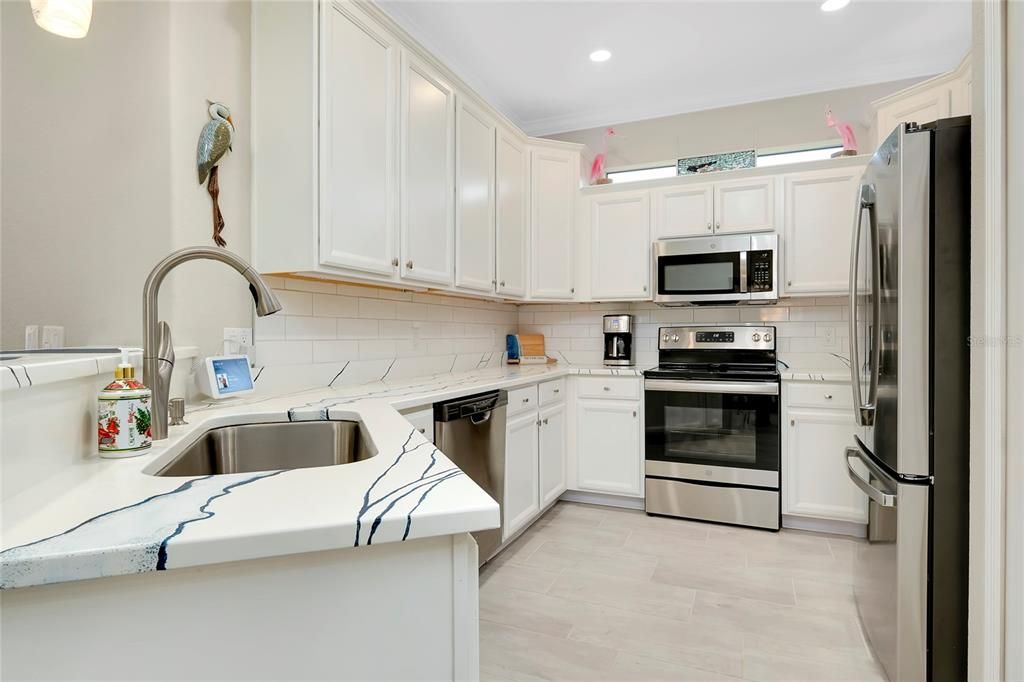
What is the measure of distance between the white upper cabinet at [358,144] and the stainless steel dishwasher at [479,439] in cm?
67

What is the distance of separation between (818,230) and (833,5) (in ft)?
3.84

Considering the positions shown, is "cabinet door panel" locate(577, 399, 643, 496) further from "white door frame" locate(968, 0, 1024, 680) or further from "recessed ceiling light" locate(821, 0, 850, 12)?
"recessed ceiling light" locate(821, 0, 850, 12)

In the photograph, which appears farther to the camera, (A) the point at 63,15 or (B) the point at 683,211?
(B) the point at 683,211

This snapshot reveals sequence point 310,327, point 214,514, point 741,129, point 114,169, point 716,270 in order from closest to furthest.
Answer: point 214,514 → point 114,169 → point 310,327 → point 716,270 → point 741,129

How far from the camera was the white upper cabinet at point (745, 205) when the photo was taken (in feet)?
10.7

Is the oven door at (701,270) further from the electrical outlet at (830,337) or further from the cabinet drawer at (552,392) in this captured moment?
the cabinet drawer at (552,392)

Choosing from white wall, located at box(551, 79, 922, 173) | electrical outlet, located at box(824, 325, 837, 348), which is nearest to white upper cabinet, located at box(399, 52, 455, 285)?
white wall, located at box(551, 79, 922, 173)

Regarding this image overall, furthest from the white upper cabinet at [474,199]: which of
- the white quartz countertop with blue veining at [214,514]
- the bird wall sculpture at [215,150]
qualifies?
the white quartz countertop with blue veining at [214,514]

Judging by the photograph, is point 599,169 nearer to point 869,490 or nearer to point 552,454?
point 552,454

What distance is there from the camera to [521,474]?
2791 millimetres

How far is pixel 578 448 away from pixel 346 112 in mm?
2362

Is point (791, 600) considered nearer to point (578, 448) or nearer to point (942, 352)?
point (942, 352)

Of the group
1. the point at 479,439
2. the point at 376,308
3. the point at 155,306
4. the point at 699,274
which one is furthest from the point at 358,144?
the point at 699,274

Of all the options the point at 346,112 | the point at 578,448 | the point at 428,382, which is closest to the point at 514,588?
the point at 428,382
